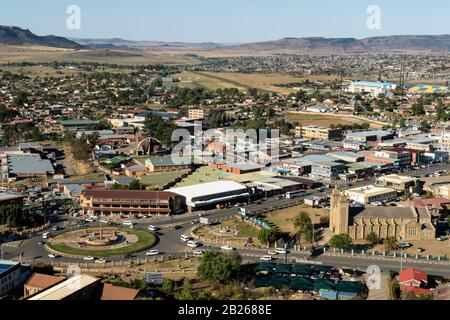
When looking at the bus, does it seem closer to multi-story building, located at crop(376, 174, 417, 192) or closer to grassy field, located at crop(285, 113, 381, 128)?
multi-story building, located at crop(376, 174, 417, 192)

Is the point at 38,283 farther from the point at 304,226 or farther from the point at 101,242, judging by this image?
the point at 304,226

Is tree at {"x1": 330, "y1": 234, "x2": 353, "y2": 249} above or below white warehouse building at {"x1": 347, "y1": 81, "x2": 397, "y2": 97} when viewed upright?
below

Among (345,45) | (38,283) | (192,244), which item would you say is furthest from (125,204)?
(345,45)

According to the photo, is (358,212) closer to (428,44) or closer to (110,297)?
(110,297)

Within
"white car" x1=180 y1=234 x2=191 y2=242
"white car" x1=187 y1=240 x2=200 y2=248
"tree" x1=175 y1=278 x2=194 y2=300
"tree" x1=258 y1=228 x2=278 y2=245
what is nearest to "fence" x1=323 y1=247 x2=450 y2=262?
"tree" x1=258 y1=228 x2=278 y2=245

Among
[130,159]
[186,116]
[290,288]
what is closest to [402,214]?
[290,288]

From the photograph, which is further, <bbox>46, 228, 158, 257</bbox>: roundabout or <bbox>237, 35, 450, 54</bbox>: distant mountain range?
<bbox>237, 35, 450, 54</bbox>: distant mountain range
